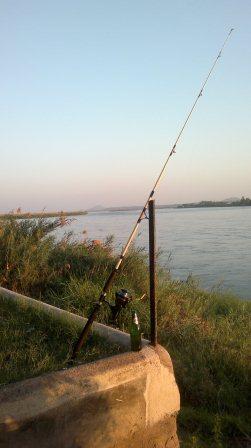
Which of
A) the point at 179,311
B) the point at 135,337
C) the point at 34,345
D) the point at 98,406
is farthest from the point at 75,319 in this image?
the point at 179,311

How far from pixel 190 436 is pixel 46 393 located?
1.63 metres

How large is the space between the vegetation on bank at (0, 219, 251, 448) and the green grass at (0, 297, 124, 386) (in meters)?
0.85

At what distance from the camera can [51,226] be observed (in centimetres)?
840

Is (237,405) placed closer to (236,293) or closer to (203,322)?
(203,322)

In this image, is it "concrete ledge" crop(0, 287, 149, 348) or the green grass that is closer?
the green grass

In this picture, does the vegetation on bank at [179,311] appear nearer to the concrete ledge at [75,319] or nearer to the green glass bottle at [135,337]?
the concrete ledge at [75,319]

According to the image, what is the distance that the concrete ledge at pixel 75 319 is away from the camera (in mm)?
3929

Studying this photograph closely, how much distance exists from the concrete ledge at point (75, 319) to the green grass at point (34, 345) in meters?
0.05

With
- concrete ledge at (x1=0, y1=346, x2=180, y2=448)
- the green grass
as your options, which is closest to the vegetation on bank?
concrete ledge at (x1=0, y1=346, x2=180, y2=448)

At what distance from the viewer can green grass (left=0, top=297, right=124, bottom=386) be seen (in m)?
3.44

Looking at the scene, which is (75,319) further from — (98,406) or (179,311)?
(179,311)

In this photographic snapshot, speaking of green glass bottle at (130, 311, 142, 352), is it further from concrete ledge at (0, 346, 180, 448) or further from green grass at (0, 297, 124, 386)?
green grass at (0, 297, 124, 386)

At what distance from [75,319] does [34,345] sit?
58cm

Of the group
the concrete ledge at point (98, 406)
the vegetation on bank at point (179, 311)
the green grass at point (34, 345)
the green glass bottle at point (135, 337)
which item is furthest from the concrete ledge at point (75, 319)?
the vegetation on bank at point (179, 311)
